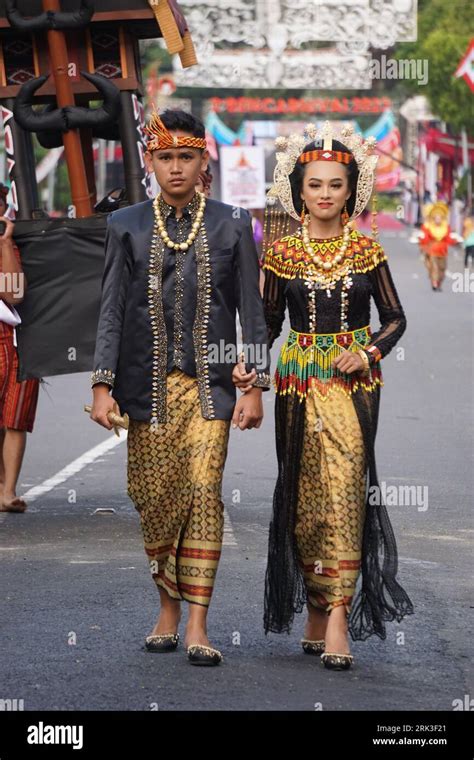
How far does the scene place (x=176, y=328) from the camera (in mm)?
7008

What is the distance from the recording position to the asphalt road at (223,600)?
255 inches

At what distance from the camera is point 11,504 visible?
11.1m

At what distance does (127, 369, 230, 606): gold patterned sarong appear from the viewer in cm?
692

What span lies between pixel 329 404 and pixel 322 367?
0.14 metres

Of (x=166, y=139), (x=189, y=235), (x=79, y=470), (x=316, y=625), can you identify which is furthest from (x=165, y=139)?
(x=79, y=470)

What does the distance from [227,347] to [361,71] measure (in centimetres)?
5964

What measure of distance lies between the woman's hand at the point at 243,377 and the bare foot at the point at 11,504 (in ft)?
14.4

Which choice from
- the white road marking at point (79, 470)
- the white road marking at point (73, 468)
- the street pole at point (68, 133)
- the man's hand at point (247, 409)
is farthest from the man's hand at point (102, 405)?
the white road marking at point (73, 468)

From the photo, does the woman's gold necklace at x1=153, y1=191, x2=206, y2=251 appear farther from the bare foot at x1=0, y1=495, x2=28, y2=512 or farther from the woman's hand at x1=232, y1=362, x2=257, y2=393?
the bare foot at x1=0, y1=495, x2=28, y2=512

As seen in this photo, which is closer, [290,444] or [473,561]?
[290,444]

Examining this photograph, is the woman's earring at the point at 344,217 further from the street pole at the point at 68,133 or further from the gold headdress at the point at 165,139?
the street pole at the point at 68,133

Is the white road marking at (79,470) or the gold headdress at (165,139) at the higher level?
the gold headdress at (165,139)
